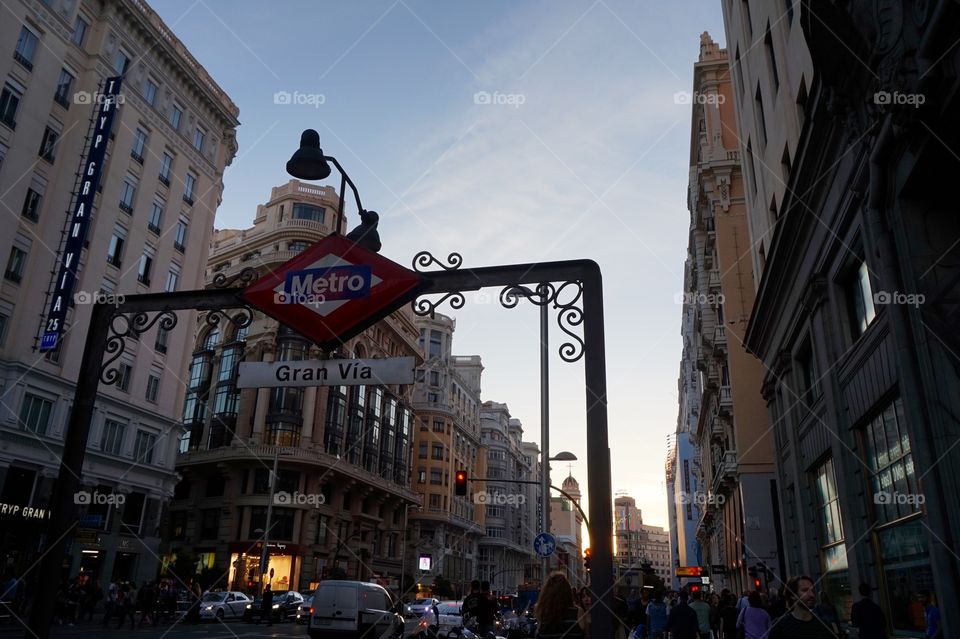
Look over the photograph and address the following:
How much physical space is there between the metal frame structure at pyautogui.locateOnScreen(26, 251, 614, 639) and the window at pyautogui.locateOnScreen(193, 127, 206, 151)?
134ft

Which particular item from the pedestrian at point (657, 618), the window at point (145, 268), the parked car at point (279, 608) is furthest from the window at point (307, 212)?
the pedestrian at point (657, 618)

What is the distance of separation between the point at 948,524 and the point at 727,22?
953 inches

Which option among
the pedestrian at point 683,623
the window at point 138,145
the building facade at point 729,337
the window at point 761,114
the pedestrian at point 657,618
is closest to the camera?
the pedestrian at point 683,623

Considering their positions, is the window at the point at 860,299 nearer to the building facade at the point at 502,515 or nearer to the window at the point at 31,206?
the window at the point at 31,206

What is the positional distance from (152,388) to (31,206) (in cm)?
1231

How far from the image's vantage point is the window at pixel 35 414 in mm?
30719

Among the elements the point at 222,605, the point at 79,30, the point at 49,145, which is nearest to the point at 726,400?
the point at 222,605

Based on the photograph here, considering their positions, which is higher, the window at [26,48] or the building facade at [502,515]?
the window at [26,48]

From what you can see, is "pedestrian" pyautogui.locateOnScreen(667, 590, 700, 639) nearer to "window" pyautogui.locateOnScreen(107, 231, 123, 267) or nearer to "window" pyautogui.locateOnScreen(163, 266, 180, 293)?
"window" pyautogui.locateOnScreen(107, 231, 123, 267)

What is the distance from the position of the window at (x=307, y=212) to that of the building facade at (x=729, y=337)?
111 feet

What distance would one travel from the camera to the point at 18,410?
99.2 ft

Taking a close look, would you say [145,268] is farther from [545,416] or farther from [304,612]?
[545,416]

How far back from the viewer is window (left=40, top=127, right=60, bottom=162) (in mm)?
32719

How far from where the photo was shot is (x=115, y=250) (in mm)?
37562
